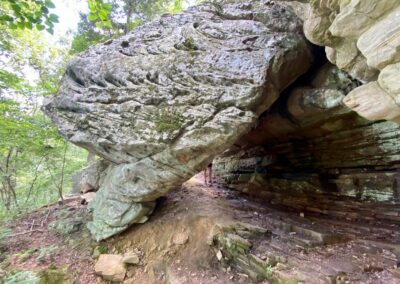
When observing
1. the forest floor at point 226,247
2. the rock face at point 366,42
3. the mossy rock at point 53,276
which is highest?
the rock face at point 366,42

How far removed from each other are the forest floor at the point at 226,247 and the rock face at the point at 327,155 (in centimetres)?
60

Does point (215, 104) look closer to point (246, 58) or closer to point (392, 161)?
point (246, 58)

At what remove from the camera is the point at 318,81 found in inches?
257

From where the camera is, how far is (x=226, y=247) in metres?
5.75

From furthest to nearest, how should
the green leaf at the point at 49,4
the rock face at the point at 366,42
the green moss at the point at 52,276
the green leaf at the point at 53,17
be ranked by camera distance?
the green moss at the point at 52,276
the green leaf at the point at 53,17
the green leaf at the point at 49,4
the rock face at the point at 366,42

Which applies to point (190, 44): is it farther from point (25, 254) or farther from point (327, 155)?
point (25, 254)

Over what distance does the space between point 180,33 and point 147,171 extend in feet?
13.9

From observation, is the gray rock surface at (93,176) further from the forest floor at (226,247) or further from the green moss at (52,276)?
the green moss at (52,276)

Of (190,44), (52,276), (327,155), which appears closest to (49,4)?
(190,44)

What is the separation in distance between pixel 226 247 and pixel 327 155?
168 inches

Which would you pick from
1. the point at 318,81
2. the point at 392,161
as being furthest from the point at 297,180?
the point at 318,81

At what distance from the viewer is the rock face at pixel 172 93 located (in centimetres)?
579

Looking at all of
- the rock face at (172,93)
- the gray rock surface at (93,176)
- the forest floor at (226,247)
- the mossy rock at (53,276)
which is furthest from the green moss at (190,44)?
the mossy rock at (53,276)

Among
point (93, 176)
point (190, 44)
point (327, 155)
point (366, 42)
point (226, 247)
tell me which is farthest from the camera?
point (93, 176)
